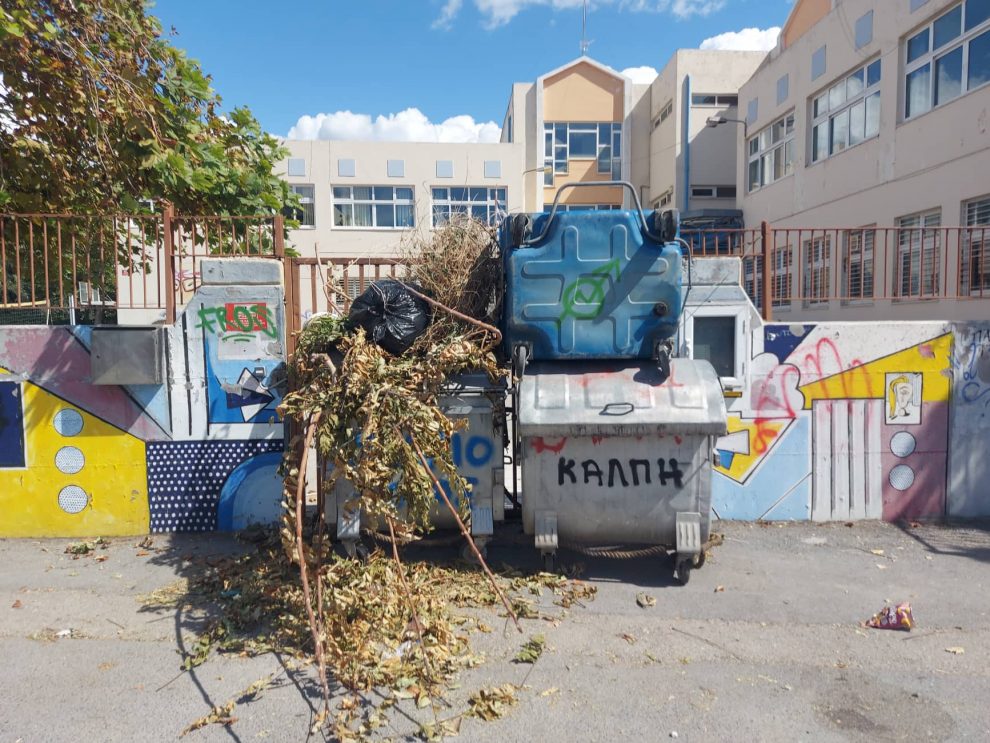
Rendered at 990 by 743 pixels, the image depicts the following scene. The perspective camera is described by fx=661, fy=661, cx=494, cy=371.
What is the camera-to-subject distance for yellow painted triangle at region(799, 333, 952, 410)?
18.2ft

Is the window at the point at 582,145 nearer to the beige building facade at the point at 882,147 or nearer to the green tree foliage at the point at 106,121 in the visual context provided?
the beige building facade at the point at 882,147

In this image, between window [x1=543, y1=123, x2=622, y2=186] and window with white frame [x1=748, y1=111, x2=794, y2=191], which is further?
window [x1=543, y1=123, x2=622, y2=186]

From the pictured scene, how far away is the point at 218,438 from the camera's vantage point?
5312 millimetres

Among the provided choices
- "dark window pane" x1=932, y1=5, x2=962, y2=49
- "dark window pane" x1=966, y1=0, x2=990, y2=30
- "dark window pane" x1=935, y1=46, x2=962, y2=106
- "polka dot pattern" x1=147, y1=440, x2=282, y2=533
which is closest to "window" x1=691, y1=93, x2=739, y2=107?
"dark window pane" x1=932, y1=5, x2=962, y2=49

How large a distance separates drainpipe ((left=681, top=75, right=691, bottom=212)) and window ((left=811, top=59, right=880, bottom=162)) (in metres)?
8.81

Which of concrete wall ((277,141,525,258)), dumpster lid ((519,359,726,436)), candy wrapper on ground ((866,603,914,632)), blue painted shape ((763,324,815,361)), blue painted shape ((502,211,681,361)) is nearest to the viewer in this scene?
candy wrapper on ground ((866,603,914,632))

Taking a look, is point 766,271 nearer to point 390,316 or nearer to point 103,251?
point 390,316

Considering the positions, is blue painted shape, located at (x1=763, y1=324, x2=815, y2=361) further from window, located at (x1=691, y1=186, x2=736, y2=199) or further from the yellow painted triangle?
window, located at (x1=691, y1=186, x2=736, y2=199)

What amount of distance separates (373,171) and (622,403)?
2034 cm

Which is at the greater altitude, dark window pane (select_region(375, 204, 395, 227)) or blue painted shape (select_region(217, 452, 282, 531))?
dark window pane (select_region(375, 204, 395, 227))

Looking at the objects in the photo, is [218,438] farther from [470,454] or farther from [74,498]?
[470,454]

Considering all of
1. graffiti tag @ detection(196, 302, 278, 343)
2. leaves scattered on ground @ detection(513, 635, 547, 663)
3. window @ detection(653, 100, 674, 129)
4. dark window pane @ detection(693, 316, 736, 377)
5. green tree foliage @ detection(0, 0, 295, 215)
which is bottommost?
leaves scattered on ground @ detection(513, 635, 547, 663)

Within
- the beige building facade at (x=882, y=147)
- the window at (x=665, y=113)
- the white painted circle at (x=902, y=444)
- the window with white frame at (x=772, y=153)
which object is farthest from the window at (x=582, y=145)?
the white painted circle at (x=902, y=444)

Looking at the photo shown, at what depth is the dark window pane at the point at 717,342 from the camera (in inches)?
216
